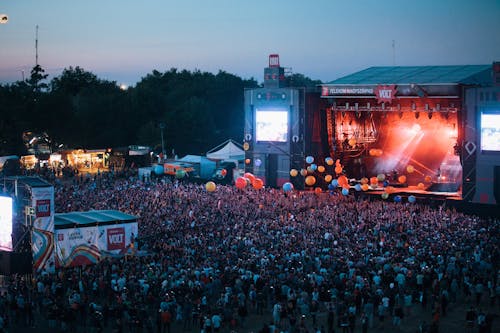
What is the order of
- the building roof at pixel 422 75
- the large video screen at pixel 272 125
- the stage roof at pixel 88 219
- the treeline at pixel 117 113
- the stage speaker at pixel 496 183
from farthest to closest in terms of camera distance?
the treeline at pixel 117 113 → the large video screen at pixel 272 125 → the building roof at pixel 422 75 → the stage speaker at pixel 496 183 → the stage roof at pixel 88 219

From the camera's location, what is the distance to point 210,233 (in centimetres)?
2152

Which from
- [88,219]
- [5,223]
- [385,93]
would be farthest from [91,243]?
[385,93]

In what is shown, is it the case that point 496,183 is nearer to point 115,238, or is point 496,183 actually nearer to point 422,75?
point 422,75

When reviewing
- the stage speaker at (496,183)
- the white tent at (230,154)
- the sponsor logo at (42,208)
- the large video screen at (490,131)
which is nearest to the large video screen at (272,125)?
the white tent at (230,154)

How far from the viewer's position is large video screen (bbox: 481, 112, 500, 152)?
2702 cm

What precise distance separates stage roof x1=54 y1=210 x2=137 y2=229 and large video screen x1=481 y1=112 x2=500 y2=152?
14.3 meters

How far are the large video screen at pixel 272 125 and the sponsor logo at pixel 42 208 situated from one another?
17013 millimetres

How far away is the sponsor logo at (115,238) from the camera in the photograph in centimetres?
1986

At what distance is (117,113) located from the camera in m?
54.6

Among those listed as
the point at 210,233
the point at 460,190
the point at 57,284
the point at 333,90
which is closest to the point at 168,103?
the point at 333,90

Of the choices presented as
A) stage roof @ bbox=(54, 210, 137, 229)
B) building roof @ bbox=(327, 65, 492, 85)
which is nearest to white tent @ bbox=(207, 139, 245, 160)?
building roof @ bbox=(327, 65, 492, 85)

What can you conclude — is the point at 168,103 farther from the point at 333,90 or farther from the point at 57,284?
the point at 57,284

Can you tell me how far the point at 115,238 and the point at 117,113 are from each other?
1406 inches

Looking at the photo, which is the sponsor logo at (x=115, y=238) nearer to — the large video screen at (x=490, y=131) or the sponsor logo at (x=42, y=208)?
the sponsor logo at (x=42, y=208)
